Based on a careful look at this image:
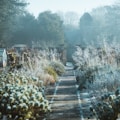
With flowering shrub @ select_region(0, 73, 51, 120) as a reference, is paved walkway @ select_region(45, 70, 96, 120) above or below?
below

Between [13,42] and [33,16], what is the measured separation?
15.3ft

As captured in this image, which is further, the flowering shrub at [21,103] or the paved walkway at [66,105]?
the paved walkway at [66,105]

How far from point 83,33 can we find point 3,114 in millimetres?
36684

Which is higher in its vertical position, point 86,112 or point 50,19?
point 50,19

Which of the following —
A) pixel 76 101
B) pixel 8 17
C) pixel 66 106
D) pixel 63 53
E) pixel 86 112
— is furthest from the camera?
pixel 8 17

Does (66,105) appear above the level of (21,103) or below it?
below

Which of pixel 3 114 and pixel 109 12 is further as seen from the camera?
pixel 109 12

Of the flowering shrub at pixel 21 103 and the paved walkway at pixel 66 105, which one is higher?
the flowering shrub at pixel 21 103

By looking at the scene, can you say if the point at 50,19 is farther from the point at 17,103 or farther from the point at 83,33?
the point at 17,103

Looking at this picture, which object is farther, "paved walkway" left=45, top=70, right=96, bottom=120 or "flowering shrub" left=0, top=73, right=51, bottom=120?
"paved walkway" left=45, top=70, right=96, bottom=120

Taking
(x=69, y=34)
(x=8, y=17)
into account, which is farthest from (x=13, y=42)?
(x=69, y=34)

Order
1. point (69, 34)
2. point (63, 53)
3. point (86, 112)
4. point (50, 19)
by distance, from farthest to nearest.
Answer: point (69, 34)
point (50, 19)
point (63, 53)
point (86, 112)

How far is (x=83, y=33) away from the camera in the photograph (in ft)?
141

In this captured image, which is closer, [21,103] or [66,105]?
[21,103]
